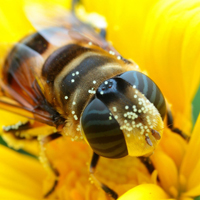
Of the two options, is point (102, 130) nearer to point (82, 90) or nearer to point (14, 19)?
point (82, 90)

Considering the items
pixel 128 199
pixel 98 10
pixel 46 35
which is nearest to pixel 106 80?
pixel 128 199

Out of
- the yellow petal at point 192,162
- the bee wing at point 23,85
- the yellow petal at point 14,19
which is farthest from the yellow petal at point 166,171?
the yellow petal at point 14,19

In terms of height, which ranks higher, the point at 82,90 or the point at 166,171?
the point at 82,90

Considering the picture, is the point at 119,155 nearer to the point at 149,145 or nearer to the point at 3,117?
the point at 149,145

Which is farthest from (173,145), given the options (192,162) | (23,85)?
(23,85)

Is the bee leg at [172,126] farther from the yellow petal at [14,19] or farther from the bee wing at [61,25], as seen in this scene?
the yellow petal at [14,19]

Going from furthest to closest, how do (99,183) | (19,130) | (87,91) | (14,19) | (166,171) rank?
(14,19) → (19,130) → (166,171) → (99,183) → (87,91)
